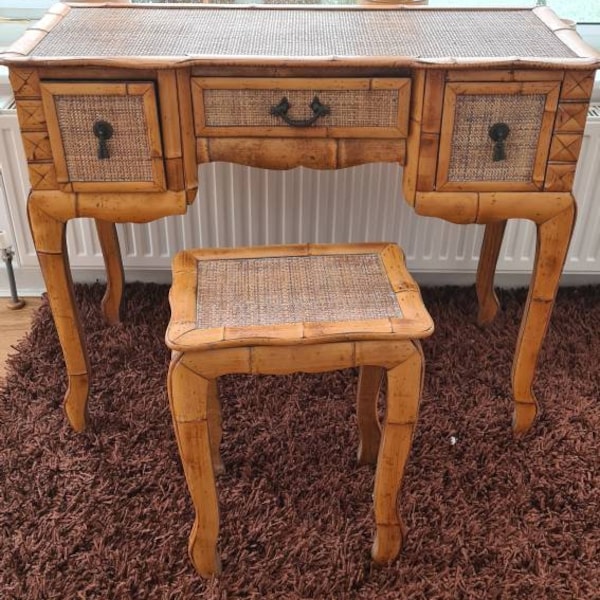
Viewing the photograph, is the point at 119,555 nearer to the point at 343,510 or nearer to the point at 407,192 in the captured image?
the point at 343,510

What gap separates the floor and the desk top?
0.84 metres

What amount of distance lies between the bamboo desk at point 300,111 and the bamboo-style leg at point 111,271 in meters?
0.43

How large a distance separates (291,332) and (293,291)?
0.14m

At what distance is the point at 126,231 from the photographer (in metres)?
1.96

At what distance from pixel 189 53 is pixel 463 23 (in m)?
0.53

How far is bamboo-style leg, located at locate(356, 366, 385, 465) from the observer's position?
A: 4.65 feet

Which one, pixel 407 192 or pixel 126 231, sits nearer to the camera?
pixel 407 192

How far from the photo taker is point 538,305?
146 cm

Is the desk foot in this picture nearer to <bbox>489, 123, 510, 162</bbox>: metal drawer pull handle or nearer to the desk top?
<bbox>489, 123, 510, 162</bbox>: metal drawer pull handle

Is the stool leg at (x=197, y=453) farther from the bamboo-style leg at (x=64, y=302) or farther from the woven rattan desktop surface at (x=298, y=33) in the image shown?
the woven rattan desktop surface at (x=298, y=33)

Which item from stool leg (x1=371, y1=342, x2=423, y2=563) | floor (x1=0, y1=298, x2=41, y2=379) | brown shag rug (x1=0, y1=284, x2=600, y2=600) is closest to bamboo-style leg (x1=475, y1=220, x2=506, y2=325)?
brown shag rug (x1=0, y1=284, x2=600, y2=600)

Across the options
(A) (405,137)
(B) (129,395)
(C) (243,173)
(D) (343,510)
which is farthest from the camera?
(C) (243,173)

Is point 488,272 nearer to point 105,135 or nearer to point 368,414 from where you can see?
point 368,414

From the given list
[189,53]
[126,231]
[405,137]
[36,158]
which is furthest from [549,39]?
[126,231]
